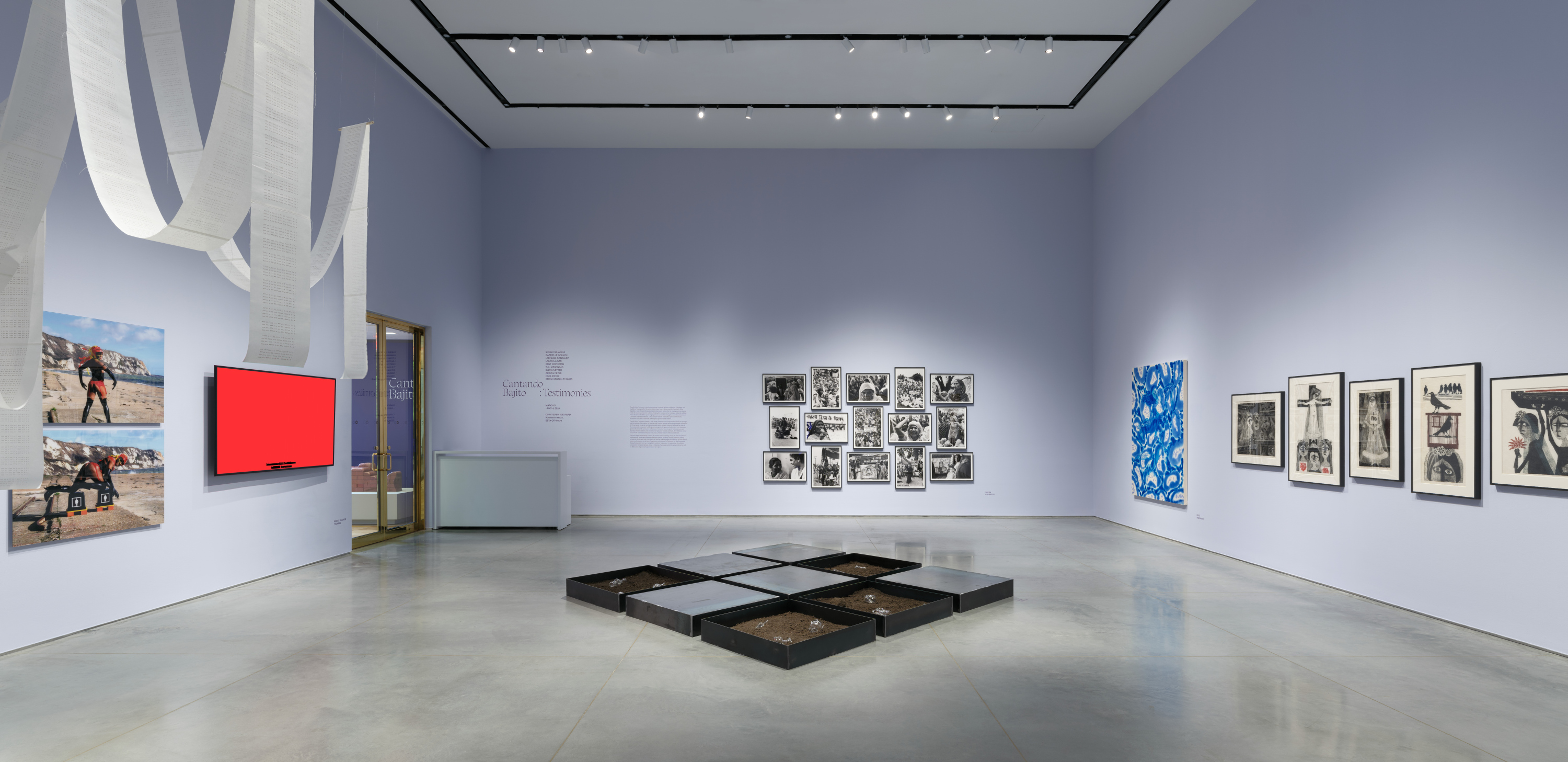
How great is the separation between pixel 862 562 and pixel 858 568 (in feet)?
0.85

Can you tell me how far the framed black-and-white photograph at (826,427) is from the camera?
1325cm

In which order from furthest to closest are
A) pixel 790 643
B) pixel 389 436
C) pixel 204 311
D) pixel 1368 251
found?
pixel 389 436 → pixel 204 311 → pixel 1368 251 → pixel 790 643

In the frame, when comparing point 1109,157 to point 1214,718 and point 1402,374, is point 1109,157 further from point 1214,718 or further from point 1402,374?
point 1214,718

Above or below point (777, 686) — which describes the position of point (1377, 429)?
above

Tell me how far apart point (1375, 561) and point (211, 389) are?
429 inches

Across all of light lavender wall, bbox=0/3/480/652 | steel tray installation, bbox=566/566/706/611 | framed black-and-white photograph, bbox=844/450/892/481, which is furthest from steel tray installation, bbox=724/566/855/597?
framed black-and-white photograph, bbox=844/450/892/481

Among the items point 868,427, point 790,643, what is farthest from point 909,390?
point 790,643

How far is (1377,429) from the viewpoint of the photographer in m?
6.95

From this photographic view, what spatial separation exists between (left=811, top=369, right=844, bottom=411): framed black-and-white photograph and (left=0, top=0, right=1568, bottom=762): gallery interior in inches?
2.1

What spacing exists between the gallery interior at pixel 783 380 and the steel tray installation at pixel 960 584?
0.24 feet

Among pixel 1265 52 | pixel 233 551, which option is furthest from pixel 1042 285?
pixel 233 551

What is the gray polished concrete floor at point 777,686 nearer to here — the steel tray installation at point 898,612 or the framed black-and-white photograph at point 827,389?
the steel tray installation at point 898,612

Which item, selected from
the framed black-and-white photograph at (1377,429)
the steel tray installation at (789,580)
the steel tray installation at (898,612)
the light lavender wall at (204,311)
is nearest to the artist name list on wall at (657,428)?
the light lavender wall at (204,311)

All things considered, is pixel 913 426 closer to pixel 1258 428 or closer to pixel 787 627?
pixel 1258 428
